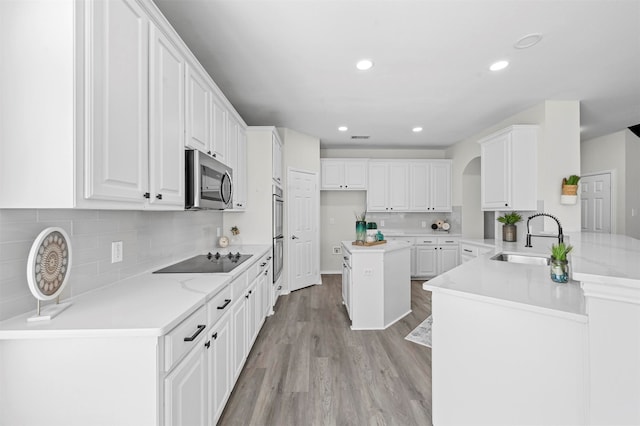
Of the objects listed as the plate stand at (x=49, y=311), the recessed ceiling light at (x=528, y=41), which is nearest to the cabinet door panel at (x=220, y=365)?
the plate stand at (x=49, y=311)

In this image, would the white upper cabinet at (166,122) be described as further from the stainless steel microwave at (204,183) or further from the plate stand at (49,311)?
the plate stand at (49,311)

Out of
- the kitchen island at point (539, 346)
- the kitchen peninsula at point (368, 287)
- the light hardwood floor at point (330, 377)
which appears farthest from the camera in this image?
the kitchen peninsula at point (368, 287)

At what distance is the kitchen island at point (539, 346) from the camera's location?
2.98 feet

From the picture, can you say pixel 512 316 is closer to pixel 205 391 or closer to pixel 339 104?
pixel 205 391

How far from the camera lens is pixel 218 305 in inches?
62.4

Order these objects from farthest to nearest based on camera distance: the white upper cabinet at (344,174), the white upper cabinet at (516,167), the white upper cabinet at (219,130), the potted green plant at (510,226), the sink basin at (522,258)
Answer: the white upper cabinet at (344,174), the potted green plant at (510,226), the white upper cabinet at (516,167), the sink basin at (522,258), the white upper cabinet at (219,130)

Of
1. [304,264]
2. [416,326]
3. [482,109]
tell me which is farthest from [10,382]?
[482,109]

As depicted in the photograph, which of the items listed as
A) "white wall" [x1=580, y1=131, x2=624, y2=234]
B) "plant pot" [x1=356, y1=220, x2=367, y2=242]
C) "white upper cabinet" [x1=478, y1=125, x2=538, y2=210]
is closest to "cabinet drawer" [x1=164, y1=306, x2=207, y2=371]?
"plant pot" [x1=356, y1=220, x2=367, y2=242]

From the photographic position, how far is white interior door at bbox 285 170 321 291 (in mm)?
4344

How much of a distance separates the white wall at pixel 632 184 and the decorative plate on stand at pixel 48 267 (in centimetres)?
732

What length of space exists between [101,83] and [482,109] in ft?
13.5

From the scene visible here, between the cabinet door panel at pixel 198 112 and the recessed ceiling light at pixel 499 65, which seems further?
the recessed ceiling light at pixel 499 65

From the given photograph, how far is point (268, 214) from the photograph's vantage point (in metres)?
3.51

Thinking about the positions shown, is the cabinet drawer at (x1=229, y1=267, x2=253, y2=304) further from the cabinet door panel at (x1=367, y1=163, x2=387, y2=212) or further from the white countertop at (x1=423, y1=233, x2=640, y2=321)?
the cabinet door panel at (x1=367, y1=163, x2=387, y2=212)
